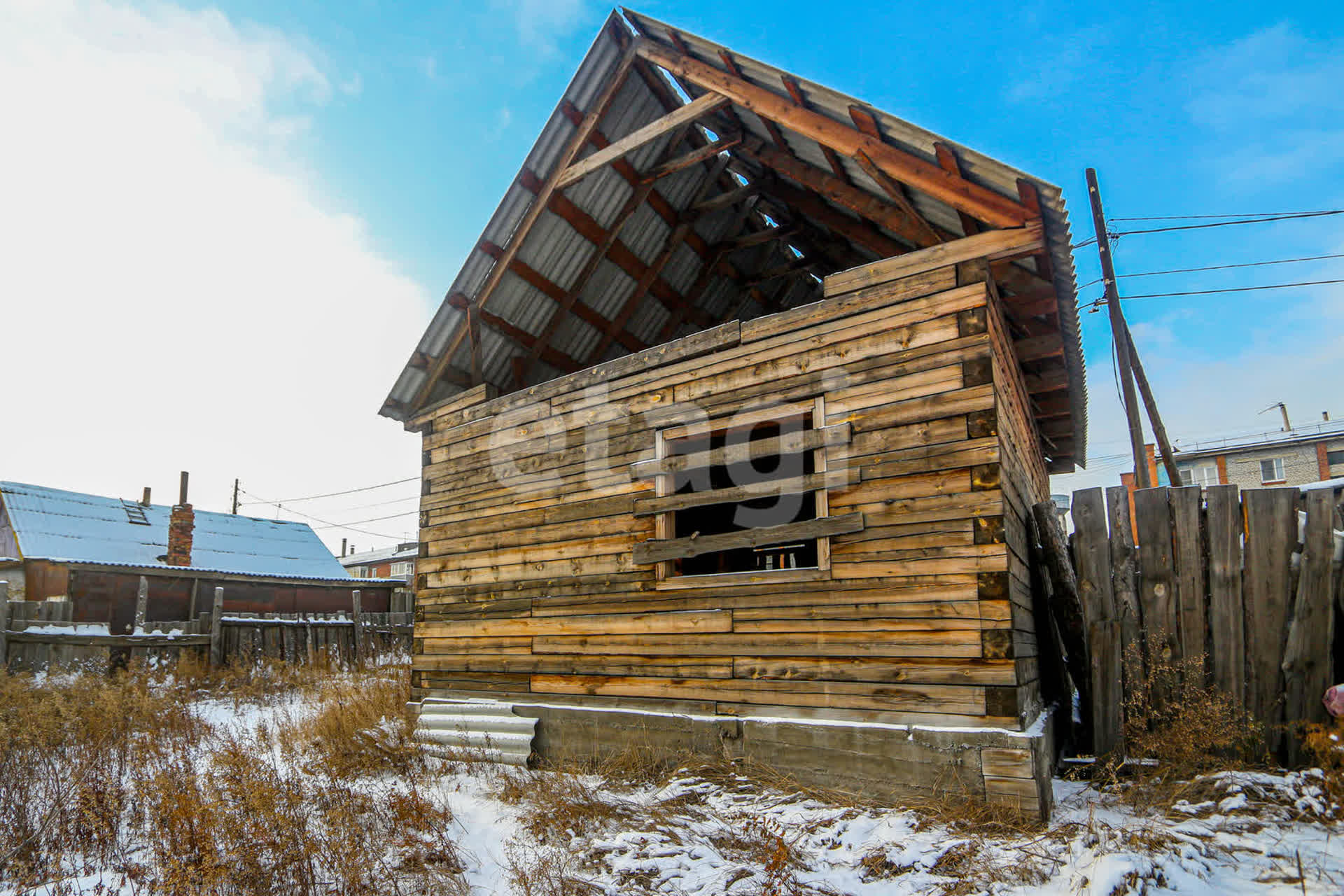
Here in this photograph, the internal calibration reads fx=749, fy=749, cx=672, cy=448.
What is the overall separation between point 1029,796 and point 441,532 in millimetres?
6873

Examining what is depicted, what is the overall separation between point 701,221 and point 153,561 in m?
19.6

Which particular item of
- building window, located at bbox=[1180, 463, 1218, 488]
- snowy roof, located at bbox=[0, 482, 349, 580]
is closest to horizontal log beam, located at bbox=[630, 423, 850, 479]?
snowy roof, located at bbox=[0, 482, 349, 580]

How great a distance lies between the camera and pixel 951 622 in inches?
216

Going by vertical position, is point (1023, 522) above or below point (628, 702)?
above

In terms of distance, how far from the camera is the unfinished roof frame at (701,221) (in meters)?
6.37

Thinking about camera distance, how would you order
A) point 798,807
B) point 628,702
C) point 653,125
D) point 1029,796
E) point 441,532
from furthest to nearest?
1. point 441,532
2. point 653,125
3. point 628,702
4. point 798,807
5. point 1029,796

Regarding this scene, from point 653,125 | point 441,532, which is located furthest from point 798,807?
point 653,125

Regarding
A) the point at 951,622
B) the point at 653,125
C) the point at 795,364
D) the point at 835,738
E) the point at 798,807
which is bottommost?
the point at 798,807

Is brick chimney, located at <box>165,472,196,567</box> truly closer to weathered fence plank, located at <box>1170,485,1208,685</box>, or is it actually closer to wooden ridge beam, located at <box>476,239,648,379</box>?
wooden ridge beam, located at <box>476,239,648,379</box>

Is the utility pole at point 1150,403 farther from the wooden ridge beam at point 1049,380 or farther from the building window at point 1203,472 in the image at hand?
the building window at point 1203,472

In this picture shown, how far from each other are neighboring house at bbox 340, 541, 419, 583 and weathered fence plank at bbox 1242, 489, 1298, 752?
48262mm

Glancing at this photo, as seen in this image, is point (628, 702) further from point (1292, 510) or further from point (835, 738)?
point (1292, 510)

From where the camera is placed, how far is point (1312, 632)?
5520 millimetres

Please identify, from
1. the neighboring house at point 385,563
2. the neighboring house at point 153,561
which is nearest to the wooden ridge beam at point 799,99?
the neighboring house at point 153,561
